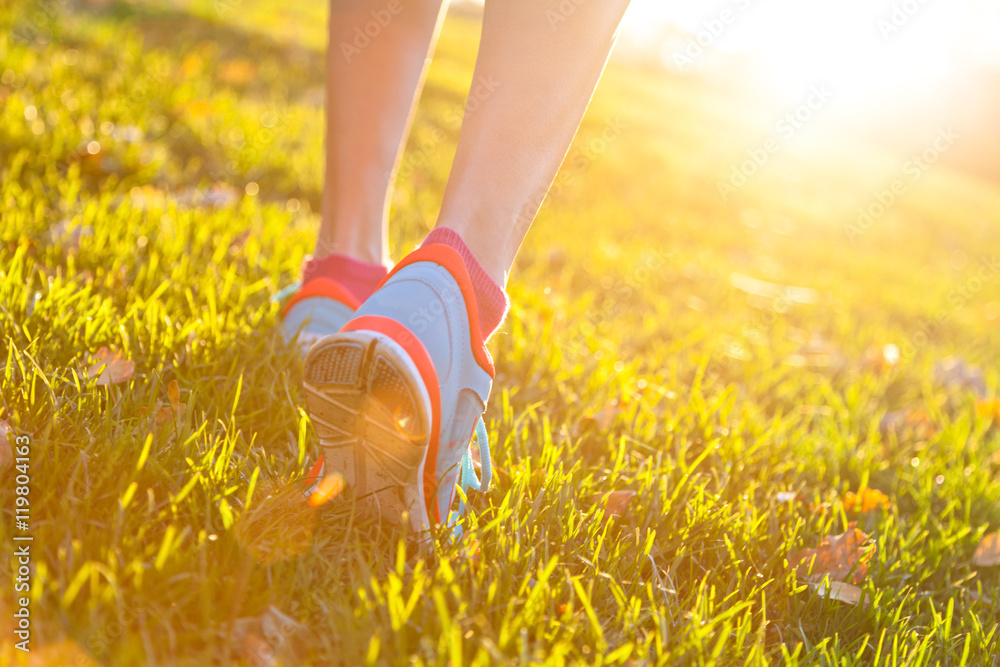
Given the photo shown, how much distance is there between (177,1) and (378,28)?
5.98 meters

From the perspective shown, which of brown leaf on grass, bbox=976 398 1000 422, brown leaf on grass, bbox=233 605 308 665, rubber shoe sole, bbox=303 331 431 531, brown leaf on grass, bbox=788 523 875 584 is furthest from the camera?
brown leaf on grass, bbox=976 398 1000 422

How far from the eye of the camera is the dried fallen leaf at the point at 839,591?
4.37 feet

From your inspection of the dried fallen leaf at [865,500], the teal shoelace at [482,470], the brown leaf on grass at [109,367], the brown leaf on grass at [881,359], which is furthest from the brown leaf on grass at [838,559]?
the brown leaf on grass at [881,359]

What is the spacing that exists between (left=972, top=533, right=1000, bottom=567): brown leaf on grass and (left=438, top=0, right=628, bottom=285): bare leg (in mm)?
1430

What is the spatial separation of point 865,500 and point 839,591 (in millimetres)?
454

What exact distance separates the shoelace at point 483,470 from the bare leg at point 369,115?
0.71 m

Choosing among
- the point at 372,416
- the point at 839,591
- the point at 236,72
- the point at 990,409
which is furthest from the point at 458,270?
the point at 236,72

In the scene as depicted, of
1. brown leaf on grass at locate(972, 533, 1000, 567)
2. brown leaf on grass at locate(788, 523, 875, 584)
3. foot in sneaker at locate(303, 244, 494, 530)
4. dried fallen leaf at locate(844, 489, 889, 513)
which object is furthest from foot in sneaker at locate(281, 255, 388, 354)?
brown leaf on grass at locate(972, 533, 1000, 567)

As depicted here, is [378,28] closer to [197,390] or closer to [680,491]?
[197,390]

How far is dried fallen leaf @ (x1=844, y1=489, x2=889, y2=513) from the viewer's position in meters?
1.71

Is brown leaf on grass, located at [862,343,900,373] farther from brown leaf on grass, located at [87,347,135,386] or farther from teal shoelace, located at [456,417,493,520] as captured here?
brown leaf on grass, located at [87,347,135,386]

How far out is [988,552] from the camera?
1.69m

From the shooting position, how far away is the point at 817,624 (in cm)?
132

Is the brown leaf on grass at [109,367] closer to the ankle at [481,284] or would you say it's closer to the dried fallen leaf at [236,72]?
the ankle at [481,284]
